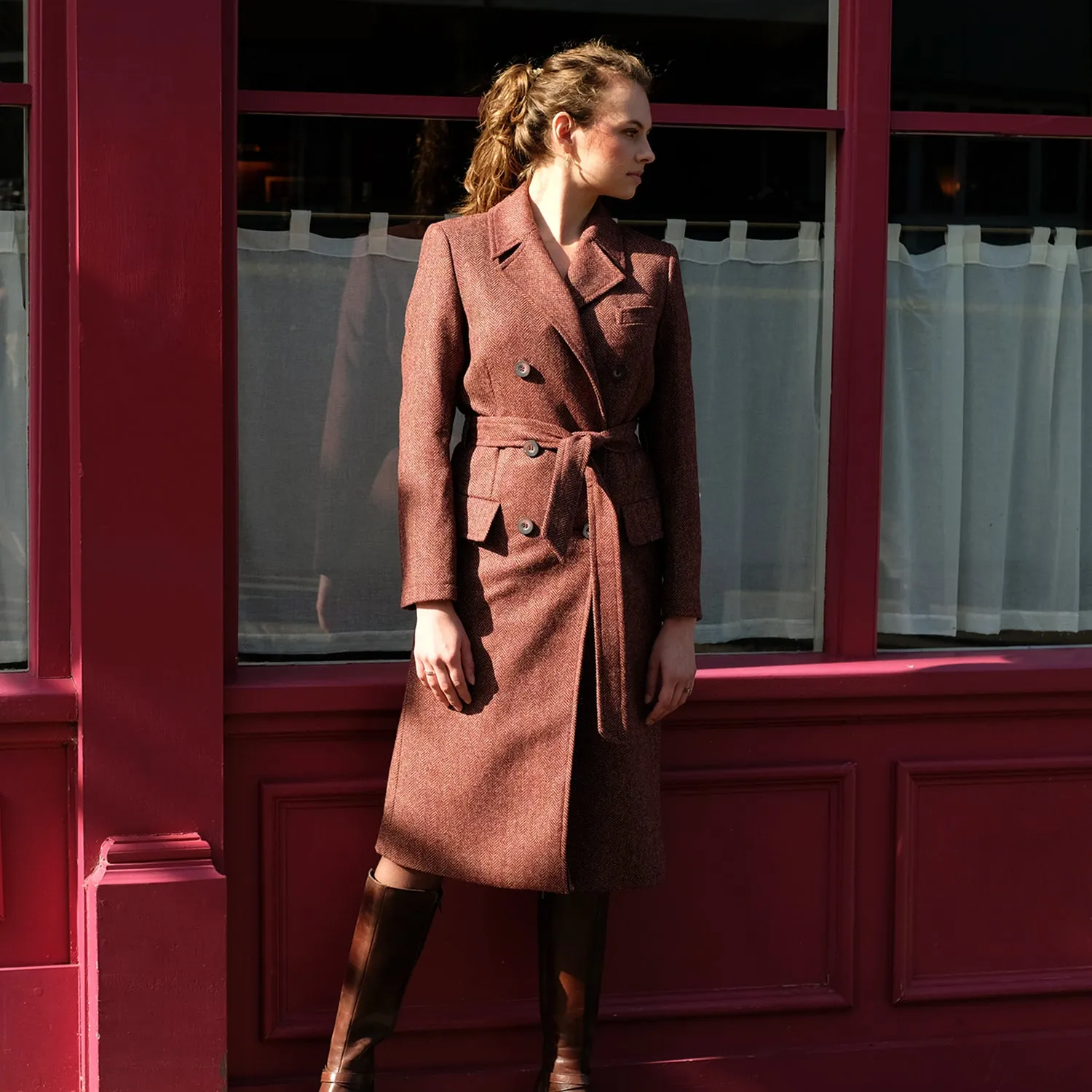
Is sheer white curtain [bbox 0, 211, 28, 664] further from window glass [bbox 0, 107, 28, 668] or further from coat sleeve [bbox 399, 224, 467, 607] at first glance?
coat sleeve [bbox 399, 224, 467, 607]

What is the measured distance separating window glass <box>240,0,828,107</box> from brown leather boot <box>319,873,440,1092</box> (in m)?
1.76

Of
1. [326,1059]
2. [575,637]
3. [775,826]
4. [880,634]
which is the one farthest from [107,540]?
[880,634]

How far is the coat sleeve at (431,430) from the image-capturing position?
3.04 m

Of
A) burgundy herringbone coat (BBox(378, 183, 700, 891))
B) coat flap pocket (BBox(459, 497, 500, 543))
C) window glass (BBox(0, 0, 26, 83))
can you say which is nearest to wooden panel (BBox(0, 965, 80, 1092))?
burgundy herringbone coat (BBox(378, 183, 700, 891))

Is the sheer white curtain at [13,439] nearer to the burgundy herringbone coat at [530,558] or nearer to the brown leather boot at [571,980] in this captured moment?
the burgundy herringbone coat at [530,558]

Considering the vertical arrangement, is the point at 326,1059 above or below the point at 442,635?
below

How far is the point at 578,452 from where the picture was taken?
10.1 feet

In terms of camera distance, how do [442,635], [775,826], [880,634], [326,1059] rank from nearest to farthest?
[442,635] < [326,1059] < [775,826] < [880,634]

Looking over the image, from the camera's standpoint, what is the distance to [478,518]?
3.09 meters

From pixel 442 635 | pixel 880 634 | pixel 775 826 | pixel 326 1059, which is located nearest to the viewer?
pixel 442 635

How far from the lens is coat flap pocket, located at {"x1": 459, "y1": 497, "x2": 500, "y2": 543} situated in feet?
10.1

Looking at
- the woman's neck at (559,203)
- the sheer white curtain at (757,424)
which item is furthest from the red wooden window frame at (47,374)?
the sheer white curtain at (757,424)

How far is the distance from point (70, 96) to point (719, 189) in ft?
4.82

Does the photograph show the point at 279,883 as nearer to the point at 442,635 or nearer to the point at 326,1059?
the point at 326,1059
